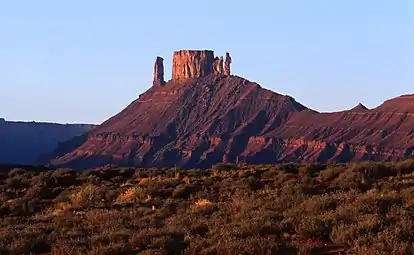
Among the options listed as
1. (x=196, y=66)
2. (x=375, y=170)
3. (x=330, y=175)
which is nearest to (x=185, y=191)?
(x=330, y=175)

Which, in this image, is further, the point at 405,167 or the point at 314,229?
the point at 405,167

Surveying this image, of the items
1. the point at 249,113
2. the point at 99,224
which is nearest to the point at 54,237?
the point at 99,224

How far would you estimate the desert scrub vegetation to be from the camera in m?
12.5

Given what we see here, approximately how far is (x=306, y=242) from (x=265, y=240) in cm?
130

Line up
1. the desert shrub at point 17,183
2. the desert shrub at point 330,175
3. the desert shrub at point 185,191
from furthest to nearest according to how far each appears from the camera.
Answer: the desert shrub at point 17,183, the desert shrub at point 330,175, the desert shrub at point 185,191

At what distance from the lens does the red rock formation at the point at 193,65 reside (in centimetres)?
19462

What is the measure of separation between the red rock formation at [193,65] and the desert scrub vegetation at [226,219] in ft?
553

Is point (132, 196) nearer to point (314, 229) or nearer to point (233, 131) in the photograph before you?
point (314, 229)

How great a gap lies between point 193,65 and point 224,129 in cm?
4427

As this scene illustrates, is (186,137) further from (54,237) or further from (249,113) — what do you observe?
(54,237)

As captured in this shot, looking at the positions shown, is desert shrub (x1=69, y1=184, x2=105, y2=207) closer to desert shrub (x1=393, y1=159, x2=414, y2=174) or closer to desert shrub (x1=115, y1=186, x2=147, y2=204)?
desert shrub (x1=115, y1=186, x2=147, y2=204)

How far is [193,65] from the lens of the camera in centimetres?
19538

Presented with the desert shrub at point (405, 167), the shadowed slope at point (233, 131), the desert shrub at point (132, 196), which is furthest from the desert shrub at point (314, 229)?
the shadowed slope at point (233, 131)

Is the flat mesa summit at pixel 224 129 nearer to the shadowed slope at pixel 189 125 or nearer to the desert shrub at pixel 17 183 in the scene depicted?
the shadowed slope at pixel 189 125
